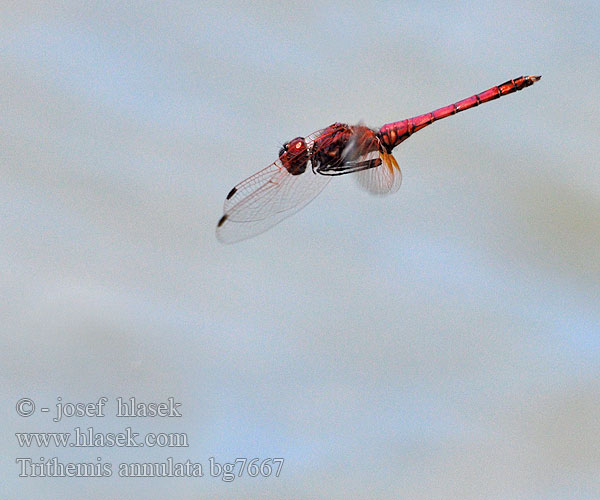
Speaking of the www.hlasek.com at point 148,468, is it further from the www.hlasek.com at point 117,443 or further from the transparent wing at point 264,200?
the transparent wing at point 264,200

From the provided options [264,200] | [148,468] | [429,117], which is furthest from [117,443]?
[429,117]

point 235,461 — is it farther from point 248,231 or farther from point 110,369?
point 248,231

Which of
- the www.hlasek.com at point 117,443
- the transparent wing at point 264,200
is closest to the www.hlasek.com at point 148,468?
the www.hlasek.com at point 117,443

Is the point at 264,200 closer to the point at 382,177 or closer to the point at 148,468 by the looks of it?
the point at 382,177

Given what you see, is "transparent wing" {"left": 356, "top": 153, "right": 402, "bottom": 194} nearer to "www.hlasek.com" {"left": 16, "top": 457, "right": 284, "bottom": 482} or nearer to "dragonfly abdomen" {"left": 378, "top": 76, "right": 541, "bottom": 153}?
"dragonfly abdomen" {"left": 378, "top": 76, "right": 541, "bottom": 153}

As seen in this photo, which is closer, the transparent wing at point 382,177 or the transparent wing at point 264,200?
the transparent wing at point 264,200

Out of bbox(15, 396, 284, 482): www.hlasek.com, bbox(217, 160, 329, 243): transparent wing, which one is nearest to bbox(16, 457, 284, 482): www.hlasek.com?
bbox(15, 396, 284, 482): www.hlasek.com

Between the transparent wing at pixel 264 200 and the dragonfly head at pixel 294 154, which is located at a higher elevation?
the dragonfly head at pixel 294 154
